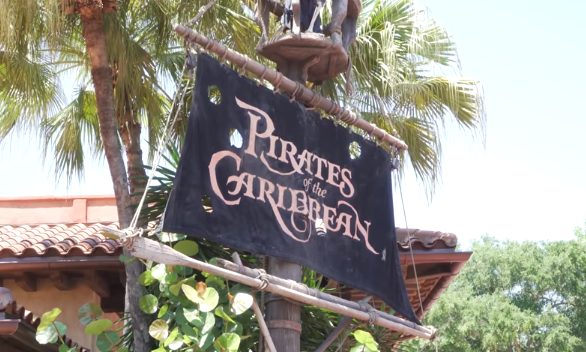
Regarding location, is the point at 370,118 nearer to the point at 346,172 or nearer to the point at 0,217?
the point at 346,172

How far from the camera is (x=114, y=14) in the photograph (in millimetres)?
9750

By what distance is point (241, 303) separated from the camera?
716 centimetres

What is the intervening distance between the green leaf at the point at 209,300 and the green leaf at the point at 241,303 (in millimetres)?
172

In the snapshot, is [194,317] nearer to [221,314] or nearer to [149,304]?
[221,314]

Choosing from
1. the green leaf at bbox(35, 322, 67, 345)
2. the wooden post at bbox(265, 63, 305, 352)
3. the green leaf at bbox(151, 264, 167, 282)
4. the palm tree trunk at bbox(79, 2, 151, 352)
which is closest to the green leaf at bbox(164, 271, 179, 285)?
the green leaf at bbox(151, 264, 167, 282)

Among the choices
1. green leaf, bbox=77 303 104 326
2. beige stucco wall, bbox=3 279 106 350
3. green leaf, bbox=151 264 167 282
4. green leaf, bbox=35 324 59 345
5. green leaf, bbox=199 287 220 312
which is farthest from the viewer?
beige stucco wall, bbox=3 279 106 350

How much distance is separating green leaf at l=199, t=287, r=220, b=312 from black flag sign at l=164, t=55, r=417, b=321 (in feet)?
1.08

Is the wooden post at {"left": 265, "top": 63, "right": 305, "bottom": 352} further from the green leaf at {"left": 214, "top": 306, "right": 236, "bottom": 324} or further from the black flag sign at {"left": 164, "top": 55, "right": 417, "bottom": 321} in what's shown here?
the green leaf at {"left": 214, "top": 306, "right": 236, "bottom": 324}

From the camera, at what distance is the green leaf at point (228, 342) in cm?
707

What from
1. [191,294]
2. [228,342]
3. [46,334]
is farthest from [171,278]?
[46,334]

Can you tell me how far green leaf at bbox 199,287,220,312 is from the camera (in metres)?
7.05

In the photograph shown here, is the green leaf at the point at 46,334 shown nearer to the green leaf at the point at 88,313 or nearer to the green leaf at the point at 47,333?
the green leaf at the point at 47,333

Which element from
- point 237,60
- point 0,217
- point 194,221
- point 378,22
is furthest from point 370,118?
point 0,217

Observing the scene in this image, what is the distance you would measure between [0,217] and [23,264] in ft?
13.2
